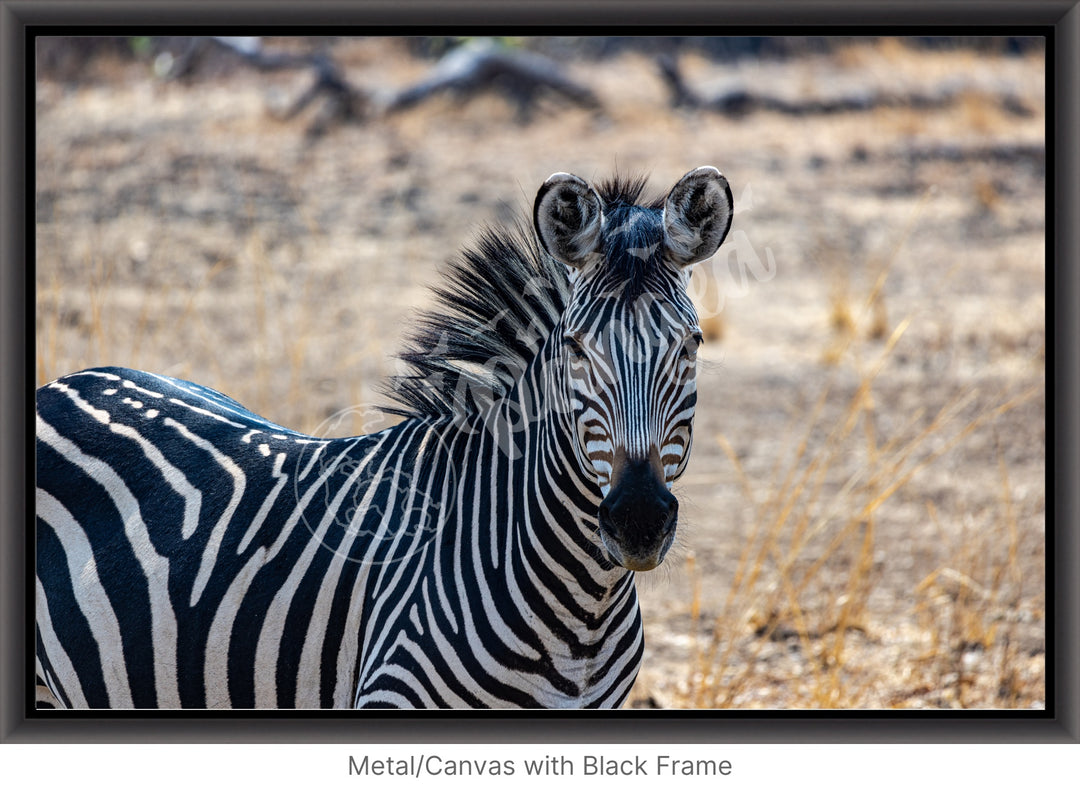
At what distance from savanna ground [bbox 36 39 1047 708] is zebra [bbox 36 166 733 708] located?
5.24ft

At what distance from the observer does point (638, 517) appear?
218cm

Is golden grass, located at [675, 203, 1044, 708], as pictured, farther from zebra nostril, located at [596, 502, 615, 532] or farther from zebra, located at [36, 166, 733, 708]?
zebra nostril, located at [596, 502, 615, 532]

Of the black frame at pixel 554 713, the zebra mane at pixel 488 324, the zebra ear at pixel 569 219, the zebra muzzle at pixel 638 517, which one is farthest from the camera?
the zebra mane at pixel 488 324

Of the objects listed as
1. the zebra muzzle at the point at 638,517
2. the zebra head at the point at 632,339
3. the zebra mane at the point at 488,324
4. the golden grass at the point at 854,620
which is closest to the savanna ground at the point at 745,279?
the golden grass at the point at 854,620

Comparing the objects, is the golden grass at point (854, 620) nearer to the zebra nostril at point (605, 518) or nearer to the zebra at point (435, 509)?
the zebra at point (435, 509)

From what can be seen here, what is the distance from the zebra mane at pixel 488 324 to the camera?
2.74 m

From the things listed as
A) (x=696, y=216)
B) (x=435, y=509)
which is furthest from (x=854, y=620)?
(x=696, y=216)

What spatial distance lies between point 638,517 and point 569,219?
30.6 inches

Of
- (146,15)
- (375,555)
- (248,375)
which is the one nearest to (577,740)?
(375,555)

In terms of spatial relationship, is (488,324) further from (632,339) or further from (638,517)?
(638,517)

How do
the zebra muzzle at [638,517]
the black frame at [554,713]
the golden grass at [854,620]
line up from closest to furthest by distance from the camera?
the zebra muzzle at [638,517] → the black frame at [554,713] → the golden grass at [854,620]

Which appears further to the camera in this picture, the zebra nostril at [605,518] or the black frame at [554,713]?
the black frame at [554,713]

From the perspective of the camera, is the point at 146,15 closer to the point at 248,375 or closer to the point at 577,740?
the point at 577,740

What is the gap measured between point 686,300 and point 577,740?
3.90 feet
